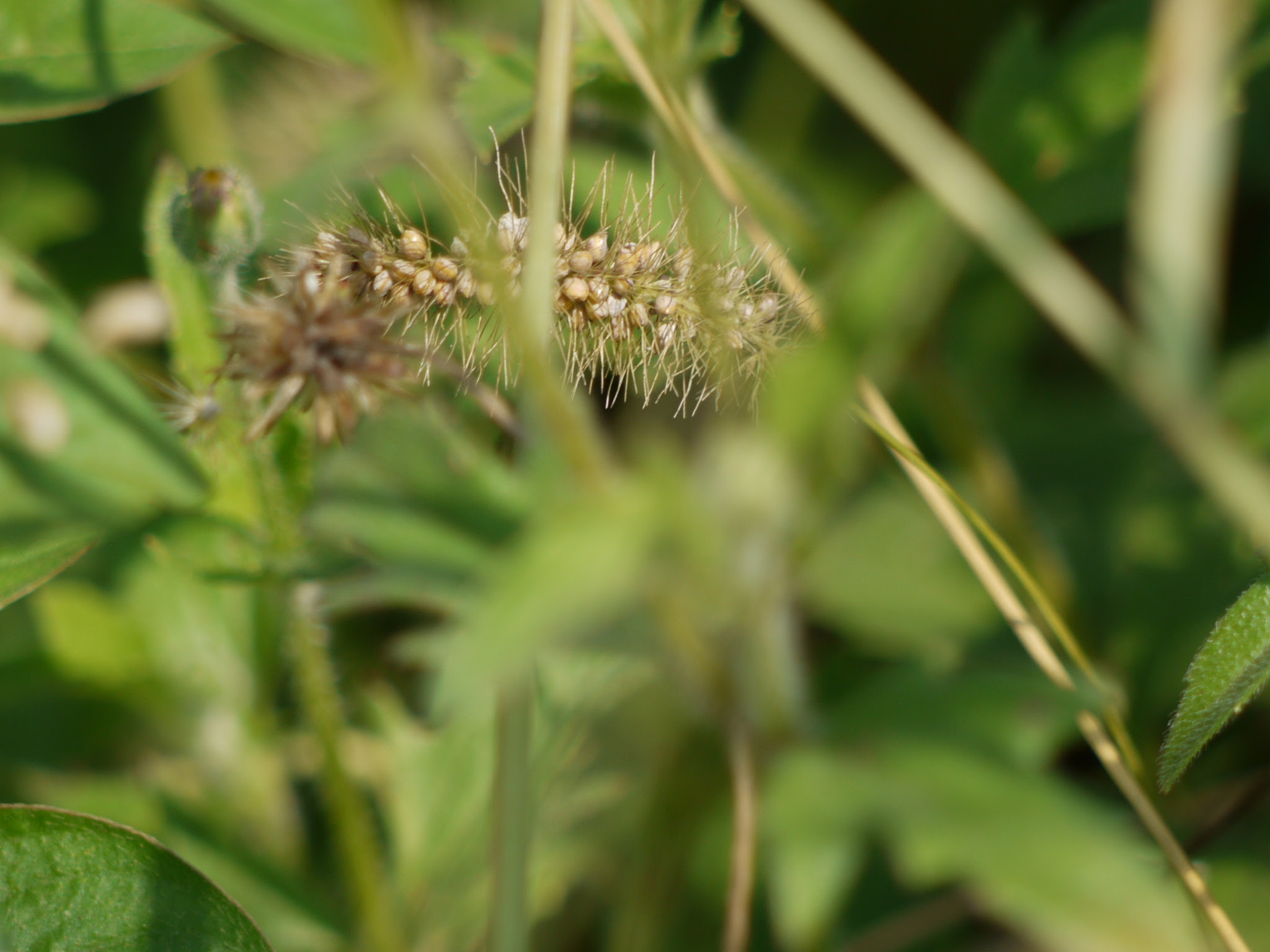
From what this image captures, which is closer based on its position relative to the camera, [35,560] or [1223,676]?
[1223,676]

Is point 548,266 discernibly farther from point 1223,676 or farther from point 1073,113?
point 1073,113

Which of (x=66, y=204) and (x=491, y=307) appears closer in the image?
(x=491, y=307)

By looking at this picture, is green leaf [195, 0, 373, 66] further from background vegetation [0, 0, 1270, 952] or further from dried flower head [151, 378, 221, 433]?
dried flower head [151, 378, 221, 433]

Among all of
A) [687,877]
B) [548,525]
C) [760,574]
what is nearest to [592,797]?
[687,877]

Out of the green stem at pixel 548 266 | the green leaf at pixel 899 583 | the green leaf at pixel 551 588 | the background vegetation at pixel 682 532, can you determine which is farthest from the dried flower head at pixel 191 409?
the green leaf at pixel 899 583

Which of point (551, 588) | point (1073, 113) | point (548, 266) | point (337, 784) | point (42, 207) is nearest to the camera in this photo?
point (551, 588)

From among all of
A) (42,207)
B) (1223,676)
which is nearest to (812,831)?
(1223,676)

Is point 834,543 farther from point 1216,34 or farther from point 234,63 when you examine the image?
point 234,63
